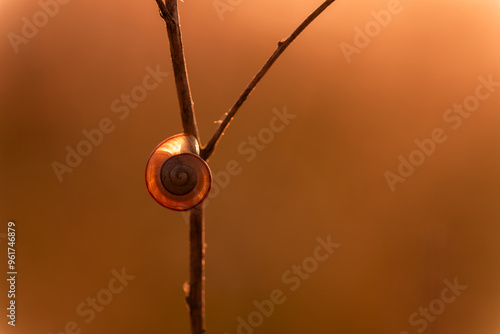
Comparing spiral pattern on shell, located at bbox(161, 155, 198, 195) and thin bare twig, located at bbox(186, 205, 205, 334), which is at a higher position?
spiral pattern on shell, located at bbox(161, 155, 198, 195)

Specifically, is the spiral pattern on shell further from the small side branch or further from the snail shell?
the small side branch

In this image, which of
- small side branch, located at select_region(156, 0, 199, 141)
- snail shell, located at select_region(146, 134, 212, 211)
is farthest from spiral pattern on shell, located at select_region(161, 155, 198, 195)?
small side branch, located at select_region(156, 0, 199, 141)

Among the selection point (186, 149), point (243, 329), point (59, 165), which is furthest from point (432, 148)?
point (59, 165)

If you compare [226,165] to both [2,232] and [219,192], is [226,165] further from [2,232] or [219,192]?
[2,232]

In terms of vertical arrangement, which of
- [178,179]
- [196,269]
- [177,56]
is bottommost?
[196,269]

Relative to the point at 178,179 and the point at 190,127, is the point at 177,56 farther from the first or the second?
the point at 178,179

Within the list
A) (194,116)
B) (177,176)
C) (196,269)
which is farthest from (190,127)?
(196,269)

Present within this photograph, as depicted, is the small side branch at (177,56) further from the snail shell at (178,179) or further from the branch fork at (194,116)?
the snail shell at (178,179)

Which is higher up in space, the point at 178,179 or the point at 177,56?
the point at 177,56
